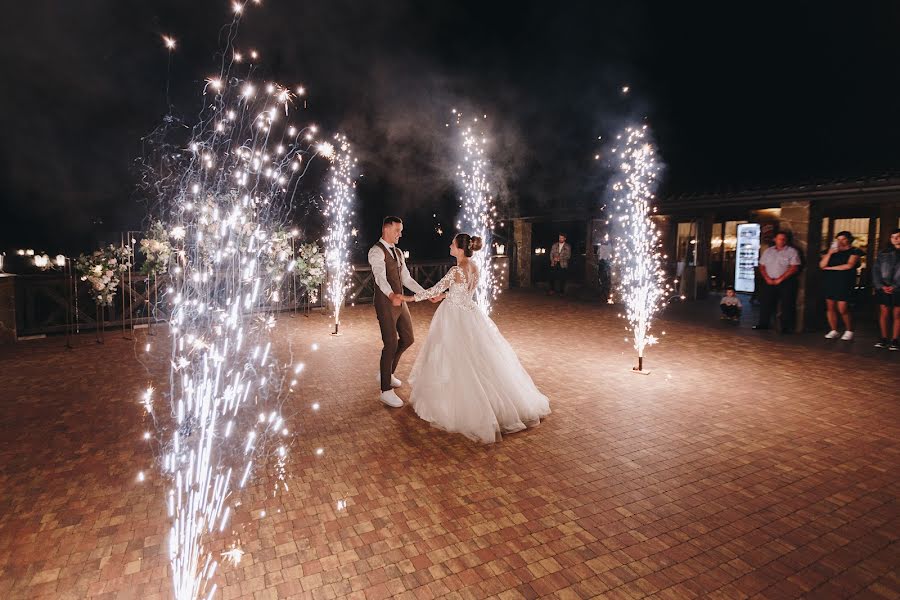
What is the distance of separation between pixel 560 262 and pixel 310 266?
25.5ft

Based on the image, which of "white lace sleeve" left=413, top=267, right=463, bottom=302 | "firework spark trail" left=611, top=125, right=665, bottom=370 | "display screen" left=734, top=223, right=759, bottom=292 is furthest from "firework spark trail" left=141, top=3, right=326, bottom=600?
"display screen" left=734, top=223, right=759, bottom=292

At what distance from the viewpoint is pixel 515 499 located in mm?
3494

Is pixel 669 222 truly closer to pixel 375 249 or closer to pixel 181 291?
pixel 375 249

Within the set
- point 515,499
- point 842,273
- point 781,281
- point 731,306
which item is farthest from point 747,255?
point 515,499

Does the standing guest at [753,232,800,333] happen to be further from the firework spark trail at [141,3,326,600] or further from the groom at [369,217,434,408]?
the firework spark trail at [141,3,326,600]

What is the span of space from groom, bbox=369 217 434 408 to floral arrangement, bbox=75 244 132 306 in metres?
6.52

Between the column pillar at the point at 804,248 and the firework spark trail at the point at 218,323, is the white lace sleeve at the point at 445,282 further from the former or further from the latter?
the column pillar at the point at 804,248

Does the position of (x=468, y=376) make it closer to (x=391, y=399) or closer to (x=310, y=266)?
(x=391, y=399)

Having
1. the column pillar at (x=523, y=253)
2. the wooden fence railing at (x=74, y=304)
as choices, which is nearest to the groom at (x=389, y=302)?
the wooden fence railing at (x=74, y=304)

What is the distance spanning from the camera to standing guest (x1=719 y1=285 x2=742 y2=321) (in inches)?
416

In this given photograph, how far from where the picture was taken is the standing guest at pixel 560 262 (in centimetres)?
1531

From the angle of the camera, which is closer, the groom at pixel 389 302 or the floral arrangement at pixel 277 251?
the groom at pixel 389 302

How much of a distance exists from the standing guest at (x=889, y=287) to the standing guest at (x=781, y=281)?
1317 millimetres

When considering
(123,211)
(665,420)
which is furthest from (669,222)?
(123,211)
